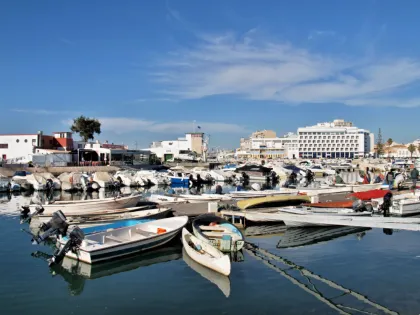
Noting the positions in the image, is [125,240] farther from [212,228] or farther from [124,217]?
[124,217]

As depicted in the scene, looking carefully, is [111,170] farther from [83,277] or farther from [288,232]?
[83,277]

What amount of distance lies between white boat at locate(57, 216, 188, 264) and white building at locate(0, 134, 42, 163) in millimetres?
67149

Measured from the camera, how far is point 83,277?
49.6 feet

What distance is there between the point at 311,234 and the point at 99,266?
465 inches

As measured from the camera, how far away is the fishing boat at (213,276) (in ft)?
44.4

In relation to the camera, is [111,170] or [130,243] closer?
[130,243]

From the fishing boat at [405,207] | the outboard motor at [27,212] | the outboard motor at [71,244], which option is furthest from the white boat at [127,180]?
the outboard motor at [71,244]

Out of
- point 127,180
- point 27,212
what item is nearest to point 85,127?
point 127,180

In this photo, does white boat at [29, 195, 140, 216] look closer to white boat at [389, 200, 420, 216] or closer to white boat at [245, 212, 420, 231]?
white boat at [245, 212, 420, 231]

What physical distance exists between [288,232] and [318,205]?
4914 mm

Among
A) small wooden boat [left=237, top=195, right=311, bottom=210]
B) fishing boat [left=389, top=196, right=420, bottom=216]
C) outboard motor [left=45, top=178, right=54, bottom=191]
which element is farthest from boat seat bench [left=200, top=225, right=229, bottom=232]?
outboard motor [left=45, top=178, right=54, bottom=191]

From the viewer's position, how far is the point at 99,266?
634 inches

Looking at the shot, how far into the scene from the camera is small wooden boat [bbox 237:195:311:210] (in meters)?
27.0

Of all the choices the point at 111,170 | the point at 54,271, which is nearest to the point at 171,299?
the point at 54,271
